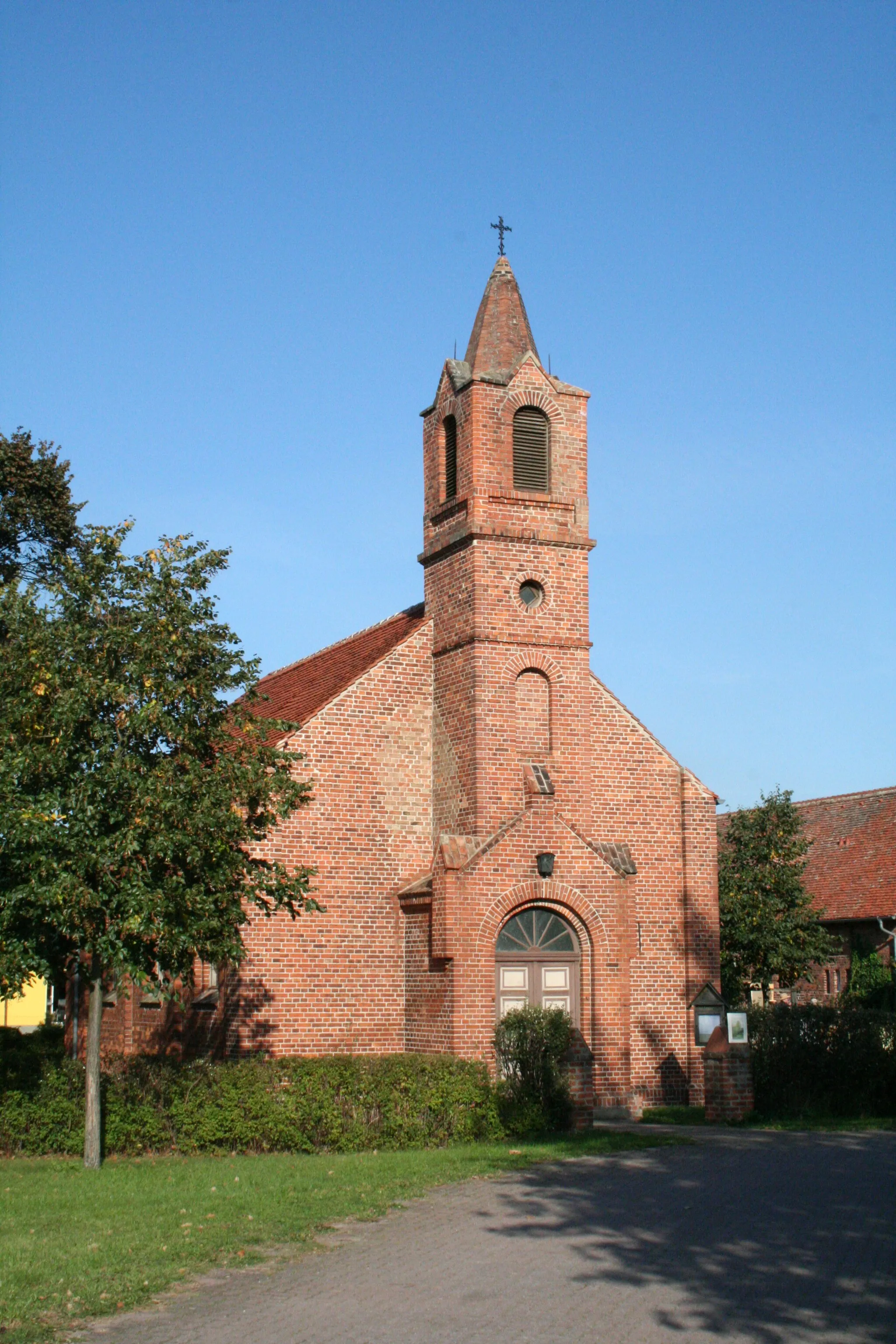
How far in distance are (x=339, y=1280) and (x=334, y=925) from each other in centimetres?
1159

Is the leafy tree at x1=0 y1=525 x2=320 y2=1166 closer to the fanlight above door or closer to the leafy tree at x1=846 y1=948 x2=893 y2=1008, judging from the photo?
the fanlight above door

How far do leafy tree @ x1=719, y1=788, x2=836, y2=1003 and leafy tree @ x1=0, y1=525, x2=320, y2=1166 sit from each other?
57.5 feet

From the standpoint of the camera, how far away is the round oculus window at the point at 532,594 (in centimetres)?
2258

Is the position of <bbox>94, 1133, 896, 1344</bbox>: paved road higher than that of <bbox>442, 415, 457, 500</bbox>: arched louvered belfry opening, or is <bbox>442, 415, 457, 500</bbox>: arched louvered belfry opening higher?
<bbox>442, 415, 457, 500</bbox>: arched louvered belfry opening

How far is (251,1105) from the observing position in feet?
53.7

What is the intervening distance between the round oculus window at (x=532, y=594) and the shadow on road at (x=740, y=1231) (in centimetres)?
938

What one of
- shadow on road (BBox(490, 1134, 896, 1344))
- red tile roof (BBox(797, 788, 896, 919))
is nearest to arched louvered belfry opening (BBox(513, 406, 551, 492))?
shadow on road (BBox(490, 1134, 896, 1344))

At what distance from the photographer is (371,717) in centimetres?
2256

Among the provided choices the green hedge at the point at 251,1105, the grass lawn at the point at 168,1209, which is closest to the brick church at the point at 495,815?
the green hedge at the point at 251,1105

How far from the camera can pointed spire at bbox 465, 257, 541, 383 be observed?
77.1 ft

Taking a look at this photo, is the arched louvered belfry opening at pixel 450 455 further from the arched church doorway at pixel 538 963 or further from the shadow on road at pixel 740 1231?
the shadow on road at pixel 740 1231

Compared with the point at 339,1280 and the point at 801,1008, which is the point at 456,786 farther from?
the point at 339,1280

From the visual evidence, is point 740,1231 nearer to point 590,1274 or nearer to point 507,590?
point 590,1274

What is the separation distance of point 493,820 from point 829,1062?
6.36m
